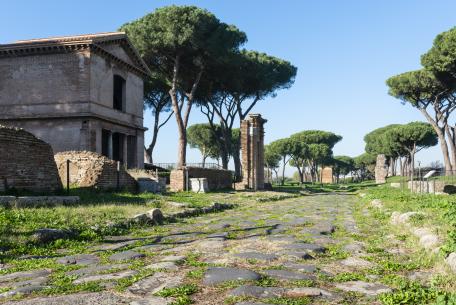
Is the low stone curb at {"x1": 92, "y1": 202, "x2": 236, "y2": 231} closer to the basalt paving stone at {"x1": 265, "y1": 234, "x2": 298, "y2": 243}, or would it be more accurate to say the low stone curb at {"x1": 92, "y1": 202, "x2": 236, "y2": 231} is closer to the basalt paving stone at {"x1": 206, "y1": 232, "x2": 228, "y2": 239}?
the basalt paving stone at {"x1": 206, "y1": 232, "x2": 228, "y2": 239}

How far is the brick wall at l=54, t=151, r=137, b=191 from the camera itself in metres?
13.8

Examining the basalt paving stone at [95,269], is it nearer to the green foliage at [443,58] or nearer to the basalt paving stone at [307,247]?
the basalt paving stone at [307,247]

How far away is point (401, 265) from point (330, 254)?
87cm

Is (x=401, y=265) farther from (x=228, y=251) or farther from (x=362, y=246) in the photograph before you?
(x=228, y=251)

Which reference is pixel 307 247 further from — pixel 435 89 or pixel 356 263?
pixel 435 89

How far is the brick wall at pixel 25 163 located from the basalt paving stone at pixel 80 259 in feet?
20.7

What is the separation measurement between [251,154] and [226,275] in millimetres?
23930

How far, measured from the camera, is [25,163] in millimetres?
11055

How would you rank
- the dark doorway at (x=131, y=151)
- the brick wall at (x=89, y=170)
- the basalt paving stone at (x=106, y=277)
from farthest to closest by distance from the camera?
1. the dark doorway at (x=131, y=151)
2. the brick wall at (x=89, y=170)
3. the basalt paving stone at (x=106, y=277)

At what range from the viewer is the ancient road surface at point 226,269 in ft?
10.7

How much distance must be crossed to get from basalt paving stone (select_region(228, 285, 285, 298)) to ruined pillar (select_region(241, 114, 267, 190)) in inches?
931

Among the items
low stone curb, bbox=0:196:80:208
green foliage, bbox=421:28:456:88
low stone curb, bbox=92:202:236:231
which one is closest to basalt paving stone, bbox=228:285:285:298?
low stone curb, bbox=92:202:236:231

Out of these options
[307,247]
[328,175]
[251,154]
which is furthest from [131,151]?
[328,175]

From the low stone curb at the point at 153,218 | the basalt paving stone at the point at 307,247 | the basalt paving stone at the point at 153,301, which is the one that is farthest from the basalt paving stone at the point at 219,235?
the basalt paving stone at the point at 153,301
